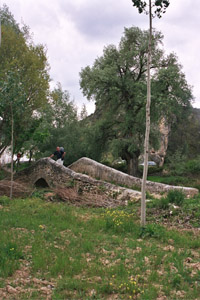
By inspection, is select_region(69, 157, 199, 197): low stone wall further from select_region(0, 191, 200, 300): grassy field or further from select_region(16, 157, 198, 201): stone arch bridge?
select_region(0, 191, 200, 300): grassy field

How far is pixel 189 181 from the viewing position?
20.8 meters

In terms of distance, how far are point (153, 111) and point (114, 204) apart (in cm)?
1177

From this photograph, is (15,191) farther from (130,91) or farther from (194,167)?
(194,167)

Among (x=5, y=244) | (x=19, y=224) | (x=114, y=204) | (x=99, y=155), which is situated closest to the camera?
(x=5, y=244)

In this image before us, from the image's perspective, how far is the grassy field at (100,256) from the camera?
402 centimetres

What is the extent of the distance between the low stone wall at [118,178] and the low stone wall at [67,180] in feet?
3.79

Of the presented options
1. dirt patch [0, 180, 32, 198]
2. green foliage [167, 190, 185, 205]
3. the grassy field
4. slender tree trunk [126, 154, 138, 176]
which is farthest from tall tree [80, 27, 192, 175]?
the grassy field

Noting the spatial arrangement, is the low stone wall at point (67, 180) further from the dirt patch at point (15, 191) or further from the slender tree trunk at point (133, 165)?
the slender tree trunk at point (133, 165)

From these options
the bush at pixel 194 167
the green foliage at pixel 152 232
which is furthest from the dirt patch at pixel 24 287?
the bush at pixel 194 167

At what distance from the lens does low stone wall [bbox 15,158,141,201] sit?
36.0 ft

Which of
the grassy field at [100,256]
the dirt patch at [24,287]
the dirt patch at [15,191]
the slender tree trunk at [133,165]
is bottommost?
the dirt patch at [24,287]

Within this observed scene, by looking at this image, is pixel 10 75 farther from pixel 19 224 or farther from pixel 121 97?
pixel 121 97

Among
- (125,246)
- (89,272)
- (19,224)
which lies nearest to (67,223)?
(19,224)

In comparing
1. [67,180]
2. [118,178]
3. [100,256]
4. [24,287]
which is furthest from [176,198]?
[67,180]
